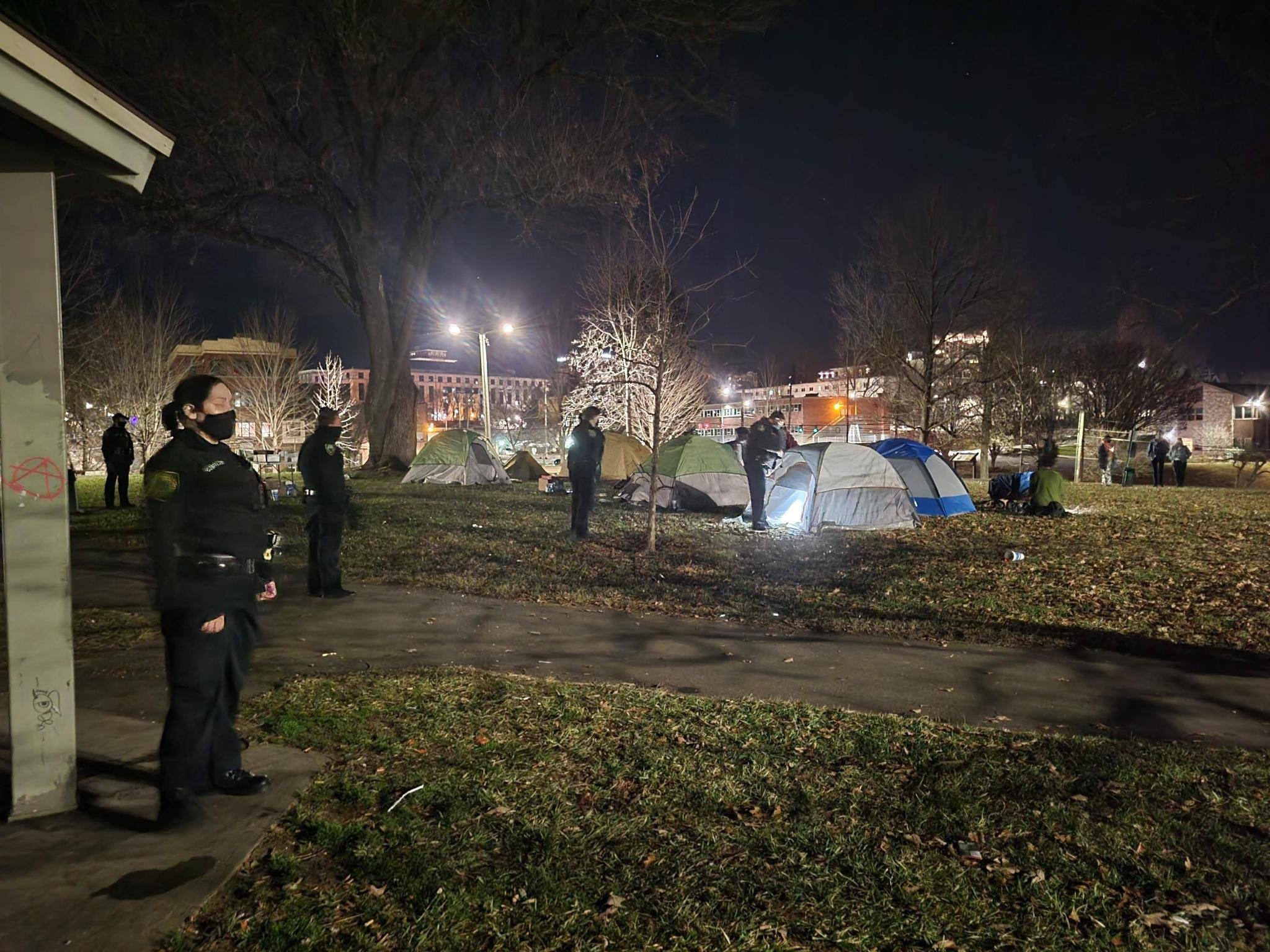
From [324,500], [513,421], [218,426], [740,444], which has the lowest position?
[324,500]

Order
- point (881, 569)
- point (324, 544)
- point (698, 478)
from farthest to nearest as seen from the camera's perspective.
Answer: point (698, 478), point (881, 569), point (324, 544)

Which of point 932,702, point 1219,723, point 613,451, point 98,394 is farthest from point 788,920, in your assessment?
point 98,394

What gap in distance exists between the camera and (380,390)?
24.2 metres

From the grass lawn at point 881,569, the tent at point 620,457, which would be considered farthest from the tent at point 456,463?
the grass lawn at point 881,569

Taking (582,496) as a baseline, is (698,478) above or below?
above

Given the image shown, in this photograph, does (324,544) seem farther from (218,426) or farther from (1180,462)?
(1180,462)

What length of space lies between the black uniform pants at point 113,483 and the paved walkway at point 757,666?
29.4 feet

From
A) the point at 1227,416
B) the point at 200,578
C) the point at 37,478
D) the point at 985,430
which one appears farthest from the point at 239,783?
the point at 1227,416

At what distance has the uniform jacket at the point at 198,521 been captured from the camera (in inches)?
128

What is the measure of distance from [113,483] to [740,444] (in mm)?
13743

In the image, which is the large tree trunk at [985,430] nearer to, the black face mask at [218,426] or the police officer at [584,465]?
the police officer at [584,465]

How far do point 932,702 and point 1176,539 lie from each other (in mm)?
8678

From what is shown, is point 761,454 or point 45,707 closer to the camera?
point 45,707

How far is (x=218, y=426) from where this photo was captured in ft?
11.3
